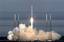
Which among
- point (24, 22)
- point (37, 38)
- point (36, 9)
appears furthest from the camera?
point (36, 9)

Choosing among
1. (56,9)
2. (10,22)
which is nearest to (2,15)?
(10,22)

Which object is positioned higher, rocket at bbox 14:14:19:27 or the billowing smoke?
rocket at bbox 14:14:19:27

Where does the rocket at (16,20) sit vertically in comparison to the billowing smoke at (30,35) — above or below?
above

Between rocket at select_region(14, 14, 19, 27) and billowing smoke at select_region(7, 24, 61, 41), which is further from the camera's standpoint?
rocket at select_region(14, 14, 19, 27)

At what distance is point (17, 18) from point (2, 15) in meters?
0.27

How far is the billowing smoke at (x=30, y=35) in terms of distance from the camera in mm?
1747

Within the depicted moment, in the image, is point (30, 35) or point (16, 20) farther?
point (16, 20)

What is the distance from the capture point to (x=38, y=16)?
212 centimetres

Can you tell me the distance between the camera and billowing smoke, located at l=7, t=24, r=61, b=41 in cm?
175

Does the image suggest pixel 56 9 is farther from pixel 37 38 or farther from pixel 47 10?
pixel 37 38

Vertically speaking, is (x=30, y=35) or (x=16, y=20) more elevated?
(x=16, y=20)

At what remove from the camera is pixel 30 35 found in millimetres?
1770

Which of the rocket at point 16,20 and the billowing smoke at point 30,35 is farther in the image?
the rocket at point 16,20

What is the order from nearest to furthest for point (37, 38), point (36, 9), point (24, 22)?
1. point (37, 38)
2. point (24, 22)
3. point (36, 9)
